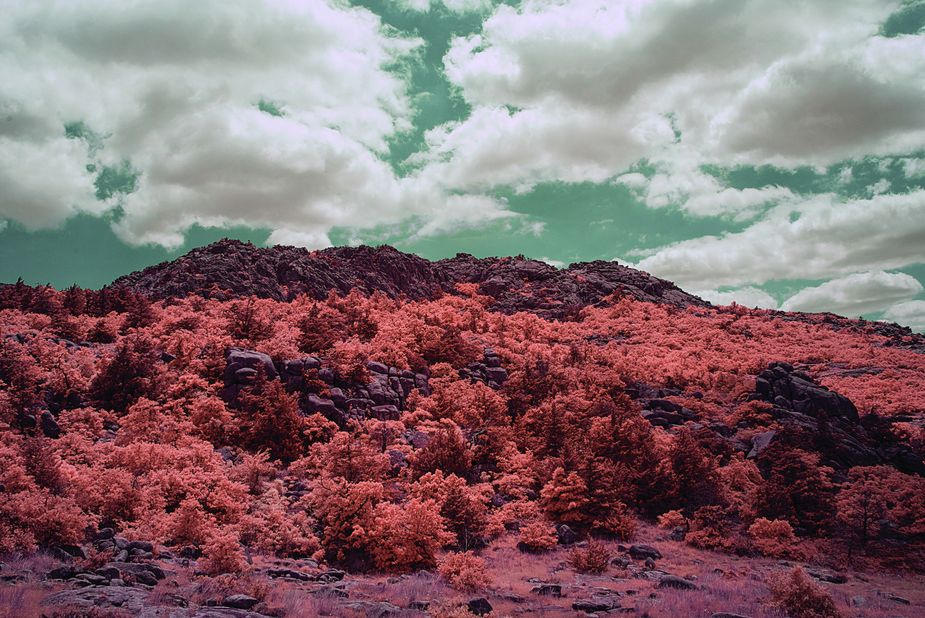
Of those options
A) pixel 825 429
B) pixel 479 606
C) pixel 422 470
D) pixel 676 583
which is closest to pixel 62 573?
pixel 479 606

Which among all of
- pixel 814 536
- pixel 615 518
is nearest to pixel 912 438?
Result: pixel 814 536

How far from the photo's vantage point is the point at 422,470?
30984 mm

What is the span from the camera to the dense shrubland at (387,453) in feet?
70.7

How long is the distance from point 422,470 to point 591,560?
1173 centimetres

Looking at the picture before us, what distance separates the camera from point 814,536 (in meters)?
29.0

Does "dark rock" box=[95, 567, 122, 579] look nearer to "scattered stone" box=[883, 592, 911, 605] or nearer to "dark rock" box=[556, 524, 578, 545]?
"dark rock" box=[556, 524, 578, 545]

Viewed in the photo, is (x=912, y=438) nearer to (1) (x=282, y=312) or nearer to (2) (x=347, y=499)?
(2) (x=347, y=499)

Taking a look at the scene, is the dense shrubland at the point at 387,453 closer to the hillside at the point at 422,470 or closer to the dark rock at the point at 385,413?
the hillside at the point at 422,470

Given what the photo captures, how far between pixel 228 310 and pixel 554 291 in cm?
5552

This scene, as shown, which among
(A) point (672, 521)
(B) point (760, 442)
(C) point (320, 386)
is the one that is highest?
(C) point (320, 386)

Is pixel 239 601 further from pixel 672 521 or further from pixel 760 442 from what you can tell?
pixel 760 442

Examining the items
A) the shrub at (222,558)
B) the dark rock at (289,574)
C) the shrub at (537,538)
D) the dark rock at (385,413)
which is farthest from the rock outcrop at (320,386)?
the shrub at (222,558)

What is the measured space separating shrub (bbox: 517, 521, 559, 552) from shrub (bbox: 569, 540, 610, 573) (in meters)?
1.88

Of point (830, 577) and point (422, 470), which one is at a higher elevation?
point (422, 470)
